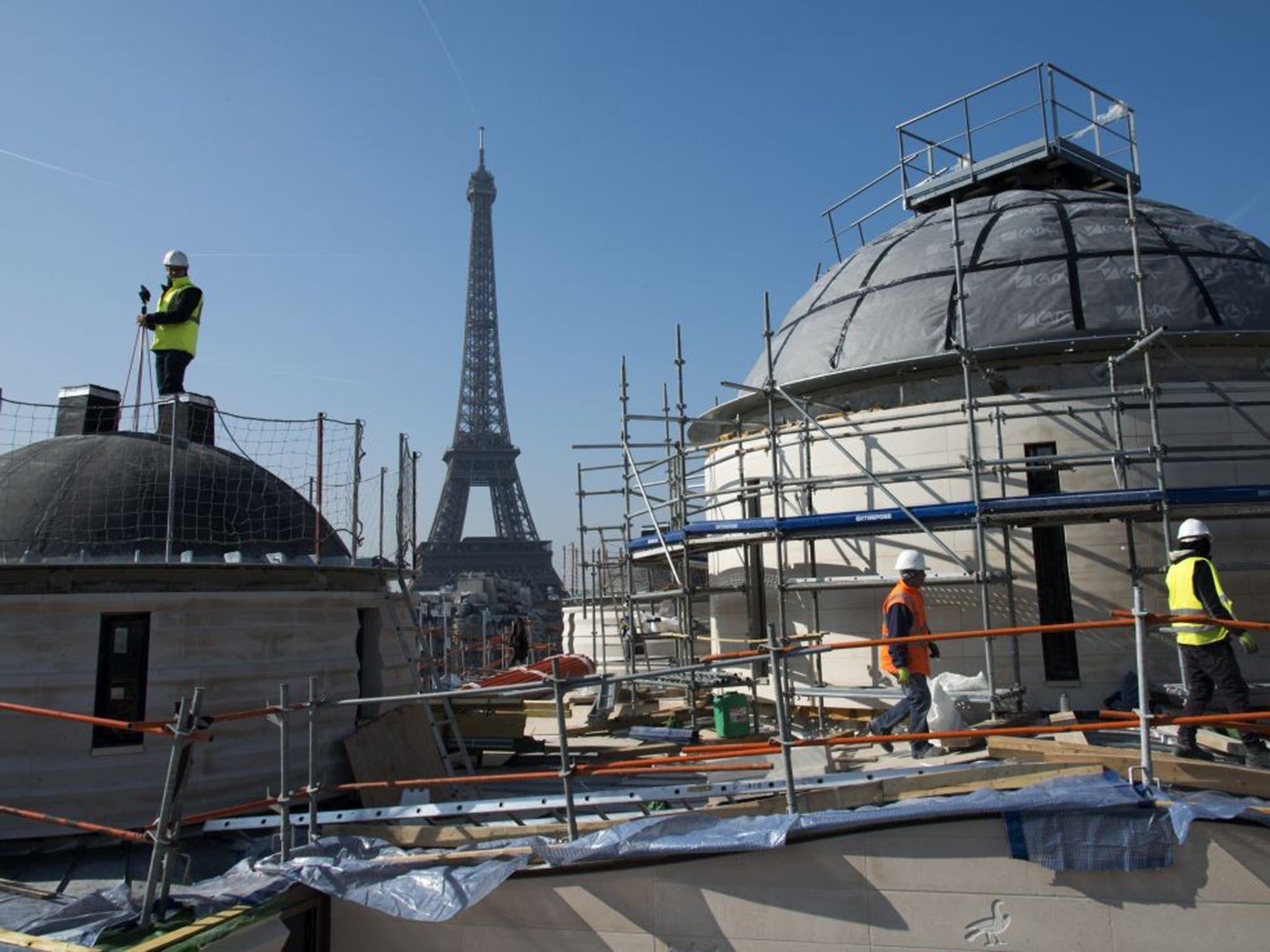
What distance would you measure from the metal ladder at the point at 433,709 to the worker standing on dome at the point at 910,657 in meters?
4.46

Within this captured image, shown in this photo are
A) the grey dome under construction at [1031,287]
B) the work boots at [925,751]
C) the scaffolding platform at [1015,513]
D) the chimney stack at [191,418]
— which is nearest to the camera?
the work boots at [925,751]

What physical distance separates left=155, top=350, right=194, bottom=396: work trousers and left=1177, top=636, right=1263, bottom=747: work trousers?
10585mm

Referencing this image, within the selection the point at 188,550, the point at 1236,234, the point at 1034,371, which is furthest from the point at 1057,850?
the point at 1236,234

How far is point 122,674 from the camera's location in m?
7.93

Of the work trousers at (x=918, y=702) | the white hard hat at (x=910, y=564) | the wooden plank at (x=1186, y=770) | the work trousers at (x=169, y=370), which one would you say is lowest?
the wooden plank at (x=1186, y=770)

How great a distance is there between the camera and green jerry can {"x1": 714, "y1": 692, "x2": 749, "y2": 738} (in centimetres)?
1121

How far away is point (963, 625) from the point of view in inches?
431

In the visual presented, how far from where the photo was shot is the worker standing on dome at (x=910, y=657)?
23.9ft

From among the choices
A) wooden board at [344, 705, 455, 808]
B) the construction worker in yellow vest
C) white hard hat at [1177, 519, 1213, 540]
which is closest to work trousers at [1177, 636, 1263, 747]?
the construction worker in yellow vest

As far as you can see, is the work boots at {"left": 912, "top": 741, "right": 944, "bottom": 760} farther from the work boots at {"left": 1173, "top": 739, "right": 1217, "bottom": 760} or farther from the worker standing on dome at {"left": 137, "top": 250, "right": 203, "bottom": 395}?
the worker standing on dome at {"left": 137, "top": 250, "right": 203, "bottom": 395}

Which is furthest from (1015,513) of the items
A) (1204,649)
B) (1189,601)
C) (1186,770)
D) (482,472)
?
(482,472)

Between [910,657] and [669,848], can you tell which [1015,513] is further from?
[669,848]

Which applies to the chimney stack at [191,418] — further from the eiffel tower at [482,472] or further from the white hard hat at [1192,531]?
the eiffel tower at [482,472]

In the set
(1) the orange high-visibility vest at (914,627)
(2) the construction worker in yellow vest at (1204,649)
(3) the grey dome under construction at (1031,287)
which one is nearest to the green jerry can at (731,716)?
(1) the orange high-visibility vest at (914,627)
